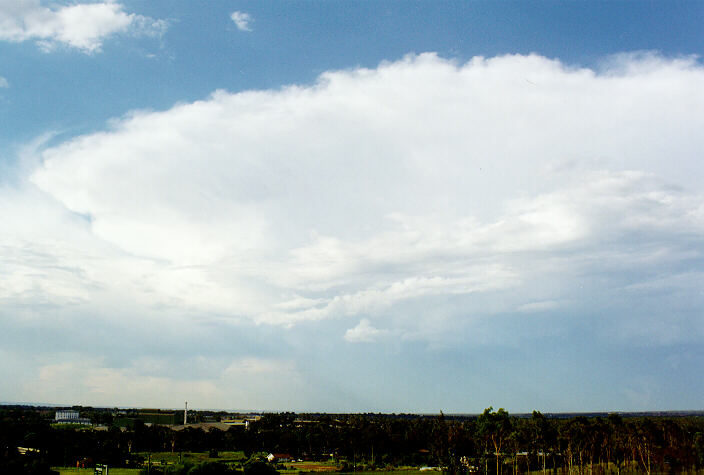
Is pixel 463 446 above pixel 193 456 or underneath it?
above

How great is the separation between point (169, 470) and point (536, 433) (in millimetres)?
57599

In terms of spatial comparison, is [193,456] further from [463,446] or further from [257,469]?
[463,446]

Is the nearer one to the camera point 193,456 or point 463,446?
point 463,446

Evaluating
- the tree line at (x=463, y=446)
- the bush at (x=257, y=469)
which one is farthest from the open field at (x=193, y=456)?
the bush at (x=257, y=469)

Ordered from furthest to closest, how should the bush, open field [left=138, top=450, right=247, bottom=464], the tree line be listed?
open field [left=138, top=450, right=247, bottom=464] < the tree line < the bush

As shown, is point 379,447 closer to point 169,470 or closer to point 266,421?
point 169,470

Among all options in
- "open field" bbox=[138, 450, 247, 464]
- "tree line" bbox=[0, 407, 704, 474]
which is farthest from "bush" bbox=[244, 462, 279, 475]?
"open field" bbox=[138, 450, 247, 464]

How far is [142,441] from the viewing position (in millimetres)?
121750

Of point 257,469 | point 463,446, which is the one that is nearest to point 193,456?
point 257,469

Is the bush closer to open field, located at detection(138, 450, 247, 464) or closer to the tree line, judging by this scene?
the tree line

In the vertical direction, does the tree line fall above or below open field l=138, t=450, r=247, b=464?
A: above

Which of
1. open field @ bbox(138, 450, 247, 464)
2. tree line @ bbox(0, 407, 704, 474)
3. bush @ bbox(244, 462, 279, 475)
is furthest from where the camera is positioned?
open field @ bbox(138, 450, 247, 464)

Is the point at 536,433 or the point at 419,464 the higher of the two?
the point at 536,433

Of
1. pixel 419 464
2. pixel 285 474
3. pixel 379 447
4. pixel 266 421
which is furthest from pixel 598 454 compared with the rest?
pixel 266 421
